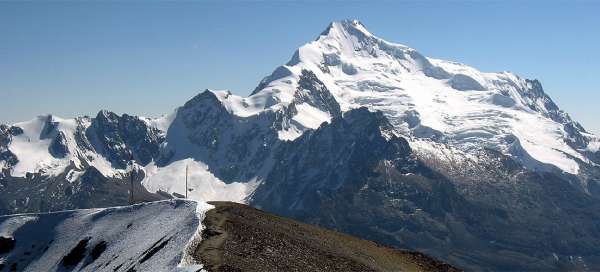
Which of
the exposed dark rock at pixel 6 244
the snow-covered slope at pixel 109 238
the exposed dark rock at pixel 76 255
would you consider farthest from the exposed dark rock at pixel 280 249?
the exposed dark rock at pixel 6 244

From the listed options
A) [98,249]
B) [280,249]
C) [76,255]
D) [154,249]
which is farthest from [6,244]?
[280,249]

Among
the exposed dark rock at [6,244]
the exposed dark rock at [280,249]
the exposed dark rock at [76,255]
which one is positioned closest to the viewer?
the exposed dark rock at [280,249]

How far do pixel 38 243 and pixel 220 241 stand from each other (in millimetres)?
72933

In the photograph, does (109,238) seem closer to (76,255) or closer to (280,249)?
(76,255)

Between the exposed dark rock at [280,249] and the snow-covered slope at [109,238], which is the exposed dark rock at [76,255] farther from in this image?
the exposed dark rock at [280,249]

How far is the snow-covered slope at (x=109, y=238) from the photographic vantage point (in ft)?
352

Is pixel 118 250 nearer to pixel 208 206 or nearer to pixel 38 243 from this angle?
pixel 208 206

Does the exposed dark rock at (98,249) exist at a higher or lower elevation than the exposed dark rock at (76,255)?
higher

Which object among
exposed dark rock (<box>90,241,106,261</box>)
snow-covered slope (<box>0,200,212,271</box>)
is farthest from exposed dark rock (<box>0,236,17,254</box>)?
exposed dark rock (<box>90,241,106,261</box>)

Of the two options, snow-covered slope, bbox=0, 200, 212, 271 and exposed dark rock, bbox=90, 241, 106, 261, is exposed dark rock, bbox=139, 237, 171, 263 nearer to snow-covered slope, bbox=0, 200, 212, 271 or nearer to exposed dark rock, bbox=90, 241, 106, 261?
snow-covered slope, bbox=0, 200, 212, 271

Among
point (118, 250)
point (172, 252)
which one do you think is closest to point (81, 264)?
point (118, 250)

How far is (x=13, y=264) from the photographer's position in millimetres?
155875

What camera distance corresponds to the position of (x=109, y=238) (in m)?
139

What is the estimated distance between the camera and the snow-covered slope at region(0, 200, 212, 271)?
4228 inches
